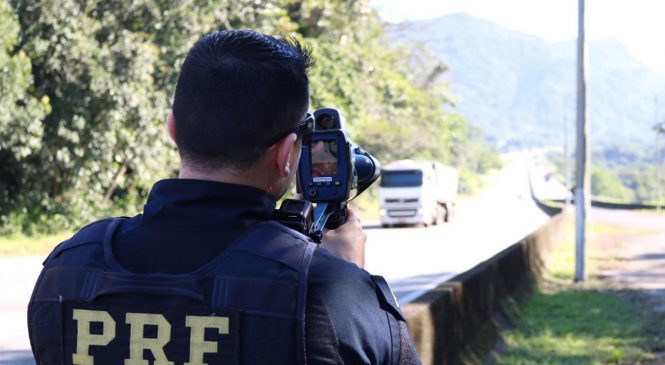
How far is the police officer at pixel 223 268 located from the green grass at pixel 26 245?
16.6 m

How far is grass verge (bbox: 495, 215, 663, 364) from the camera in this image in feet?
30.2

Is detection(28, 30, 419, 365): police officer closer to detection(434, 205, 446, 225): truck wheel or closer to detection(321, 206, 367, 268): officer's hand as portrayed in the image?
detection(321, 206, 367, 268): officer's hand

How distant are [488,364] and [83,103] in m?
13.9

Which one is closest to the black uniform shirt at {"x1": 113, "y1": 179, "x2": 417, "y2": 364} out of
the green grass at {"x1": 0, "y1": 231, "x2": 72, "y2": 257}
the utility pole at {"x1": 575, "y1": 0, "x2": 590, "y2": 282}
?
the utility pole at {"x1": 575, "y1": 0, "x2": 590, "y2": 282}

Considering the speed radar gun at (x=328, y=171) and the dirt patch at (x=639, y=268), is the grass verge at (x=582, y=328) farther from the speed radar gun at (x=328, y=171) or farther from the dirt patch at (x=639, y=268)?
the speed radar gun at (x=328, y=171)

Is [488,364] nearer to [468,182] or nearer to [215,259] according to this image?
[215,259]

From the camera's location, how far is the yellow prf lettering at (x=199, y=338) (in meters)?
1.84

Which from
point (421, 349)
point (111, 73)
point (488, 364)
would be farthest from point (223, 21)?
point (421, 349)

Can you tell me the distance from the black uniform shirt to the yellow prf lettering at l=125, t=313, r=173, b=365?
9 centimetres

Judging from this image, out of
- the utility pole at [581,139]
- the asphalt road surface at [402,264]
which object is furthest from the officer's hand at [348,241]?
the utility pole at [581,139]

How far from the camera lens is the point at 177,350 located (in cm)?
186

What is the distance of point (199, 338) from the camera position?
6.08ft

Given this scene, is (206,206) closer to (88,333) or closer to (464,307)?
(88,333)

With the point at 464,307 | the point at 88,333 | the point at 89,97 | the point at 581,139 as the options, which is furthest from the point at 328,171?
the point at 89,97
